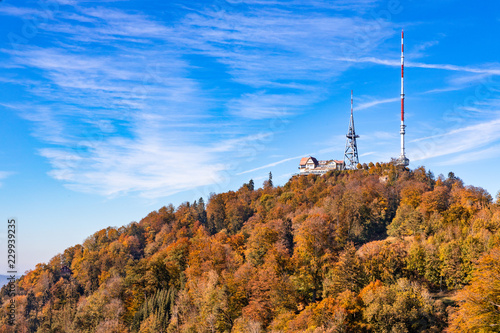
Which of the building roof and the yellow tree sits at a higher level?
the building roof

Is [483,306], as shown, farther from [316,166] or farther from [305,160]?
[305,160]

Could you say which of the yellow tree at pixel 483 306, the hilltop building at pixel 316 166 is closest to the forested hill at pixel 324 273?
the yellow tree at pixel 483 306

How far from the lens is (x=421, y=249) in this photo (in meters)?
63.6

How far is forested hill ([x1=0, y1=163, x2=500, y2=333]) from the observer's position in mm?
50344

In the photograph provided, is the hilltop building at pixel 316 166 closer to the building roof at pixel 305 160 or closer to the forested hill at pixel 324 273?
the building roof at pixel 305 160

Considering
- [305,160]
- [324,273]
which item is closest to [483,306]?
[324,273]

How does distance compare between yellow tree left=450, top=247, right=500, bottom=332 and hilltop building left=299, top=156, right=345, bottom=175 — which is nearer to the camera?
yellow tree left=450, top=247, right=500, bottom=332

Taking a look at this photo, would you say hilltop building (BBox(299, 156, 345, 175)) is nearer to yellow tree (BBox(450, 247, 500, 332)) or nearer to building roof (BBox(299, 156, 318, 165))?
building roof (BBox(299, 156, 318, 165))

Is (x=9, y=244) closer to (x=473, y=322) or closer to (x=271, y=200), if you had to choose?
(x=473, y=322)

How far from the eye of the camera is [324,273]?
63.6 metres

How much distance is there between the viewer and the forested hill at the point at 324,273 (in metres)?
50.3

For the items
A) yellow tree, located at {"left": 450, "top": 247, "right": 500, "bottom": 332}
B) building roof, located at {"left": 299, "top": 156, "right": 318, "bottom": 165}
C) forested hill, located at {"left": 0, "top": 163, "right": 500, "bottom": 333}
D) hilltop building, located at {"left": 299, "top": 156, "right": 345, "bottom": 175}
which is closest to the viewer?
yellow tree, located at {"left": 450, "top": 247, "right": 500, "bottom": 332}

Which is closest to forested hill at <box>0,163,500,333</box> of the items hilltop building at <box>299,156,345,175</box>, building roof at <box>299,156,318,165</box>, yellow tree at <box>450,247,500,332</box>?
yellow tree at <box>450,247,500,332</box>

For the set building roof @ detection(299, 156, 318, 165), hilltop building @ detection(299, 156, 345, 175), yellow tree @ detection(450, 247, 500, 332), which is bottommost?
yellow tree @ detection(450, 247, 500, 332)
